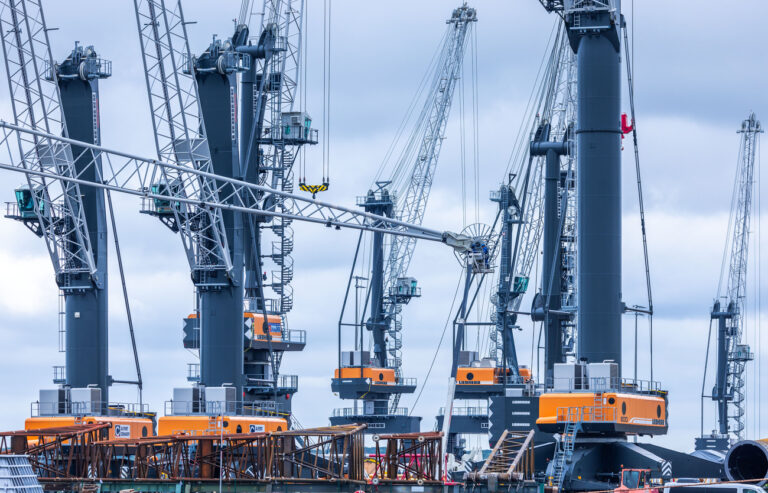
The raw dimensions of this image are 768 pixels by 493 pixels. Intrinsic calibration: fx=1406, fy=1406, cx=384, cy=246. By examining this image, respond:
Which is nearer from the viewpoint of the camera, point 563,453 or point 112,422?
point 563,453

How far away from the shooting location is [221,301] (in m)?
A: 93.0

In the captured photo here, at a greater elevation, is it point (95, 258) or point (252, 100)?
point (252, 100)

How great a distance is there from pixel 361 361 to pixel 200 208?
167 feet

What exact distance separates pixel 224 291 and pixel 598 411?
30101 mm

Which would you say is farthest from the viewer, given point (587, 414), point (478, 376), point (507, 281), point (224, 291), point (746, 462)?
point (478, 376)

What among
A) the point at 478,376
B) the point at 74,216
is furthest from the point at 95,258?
the point at 478,376

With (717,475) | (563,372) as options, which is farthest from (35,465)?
(717,475)

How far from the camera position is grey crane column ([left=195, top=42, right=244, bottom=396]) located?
9294cm

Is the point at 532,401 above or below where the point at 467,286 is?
below

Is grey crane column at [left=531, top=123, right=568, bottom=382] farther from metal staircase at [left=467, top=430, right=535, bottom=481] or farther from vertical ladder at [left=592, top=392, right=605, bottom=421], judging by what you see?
vertical ladder at [left=592, top=392, right=605, bottom=421]

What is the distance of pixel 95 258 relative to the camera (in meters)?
96.4

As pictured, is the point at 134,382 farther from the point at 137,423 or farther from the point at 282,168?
the point at 282,168

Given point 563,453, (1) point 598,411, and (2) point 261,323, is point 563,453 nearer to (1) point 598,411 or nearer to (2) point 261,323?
(1) point 598,411

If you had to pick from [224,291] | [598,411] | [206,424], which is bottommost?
[206,424]
